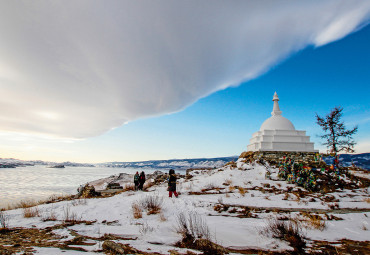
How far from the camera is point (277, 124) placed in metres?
26.4

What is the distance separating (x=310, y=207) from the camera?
9664mm

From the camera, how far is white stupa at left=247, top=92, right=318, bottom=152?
23.1m

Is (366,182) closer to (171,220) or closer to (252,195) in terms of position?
(252,195)

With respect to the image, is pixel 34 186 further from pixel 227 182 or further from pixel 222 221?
pixel 222 221

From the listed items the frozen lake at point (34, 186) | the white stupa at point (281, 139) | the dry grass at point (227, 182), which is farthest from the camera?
the frozen lake at point (34, 186)

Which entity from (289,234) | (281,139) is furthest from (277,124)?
(289,234)

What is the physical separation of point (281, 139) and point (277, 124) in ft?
10.8

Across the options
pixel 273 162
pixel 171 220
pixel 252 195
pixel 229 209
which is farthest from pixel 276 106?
pixel 171 220

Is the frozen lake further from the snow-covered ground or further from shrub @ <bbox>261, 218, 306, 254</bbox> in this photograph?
shrub @ <bbox>261, 218, 306, 254</bbox>

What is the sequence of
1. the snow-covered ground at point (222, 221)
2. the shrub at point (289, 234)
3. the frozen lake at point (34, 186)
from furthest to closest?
1. the frozen lake at point (34, 186)
2. the snow-covered ground at point (222, 221)
3. the shrub at point (289, 234)

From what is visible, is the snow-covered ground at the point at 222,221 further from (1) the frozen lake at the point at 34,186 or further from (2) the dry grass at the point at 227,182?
(1) the frozen lake at the point at 34,186

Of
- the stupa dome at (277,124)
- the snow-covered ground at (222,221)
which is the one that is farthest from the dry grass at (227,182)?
the stupa dome at (277,124)

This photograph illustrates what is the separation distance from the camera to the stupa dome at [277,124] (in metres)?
26.1

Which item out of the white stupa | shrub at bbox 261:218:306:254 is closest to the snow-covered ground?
shrub at bbox 261:218:306:254
